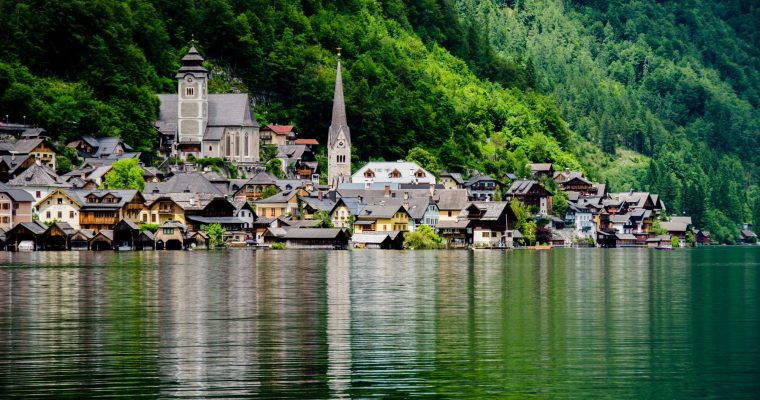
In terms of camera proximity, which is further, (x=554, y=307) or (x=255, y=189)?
(x=255, y=189)

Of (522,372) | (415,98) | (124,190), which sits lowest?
(522,372)

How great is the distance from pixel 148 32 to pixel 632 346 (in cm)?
10846

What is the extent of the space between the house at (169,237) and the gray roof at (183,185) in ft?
25.5

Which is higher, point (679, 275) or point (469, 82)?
point (469, 82)

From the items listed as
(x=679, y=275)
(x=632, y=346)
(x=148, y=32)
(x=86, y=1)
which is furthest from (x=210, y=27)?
(x=632, y=346)

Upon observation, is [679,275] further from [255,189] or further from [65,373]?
[255,189]

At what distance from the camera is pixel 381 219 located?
111 meters

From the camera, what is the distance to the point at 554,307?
1631 inches

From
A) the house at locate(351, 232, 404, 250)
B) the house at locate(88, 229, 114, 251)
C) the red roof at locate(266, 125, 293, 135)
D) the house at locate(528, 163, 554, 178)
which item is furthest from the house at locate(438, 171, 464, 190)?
the house at locate(88, 229, 114, 251)

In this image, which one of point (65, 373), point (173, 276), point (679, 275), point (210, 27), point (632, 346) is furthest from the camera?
point (210, 27)

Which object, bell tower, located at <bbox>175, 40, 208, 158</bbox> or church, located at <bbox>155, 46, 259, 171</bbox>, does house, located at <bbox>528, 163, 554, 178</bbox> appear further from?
bell tower, located at <bbox>175, 40, 208, 158</bbox>

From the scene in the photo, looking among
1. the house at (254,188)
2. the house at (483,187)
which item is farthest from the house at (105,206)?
the house at (483,187)

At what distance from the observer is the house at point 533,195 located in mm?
134000

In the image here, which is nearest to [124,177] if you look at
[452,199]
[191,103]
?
[191,103]
